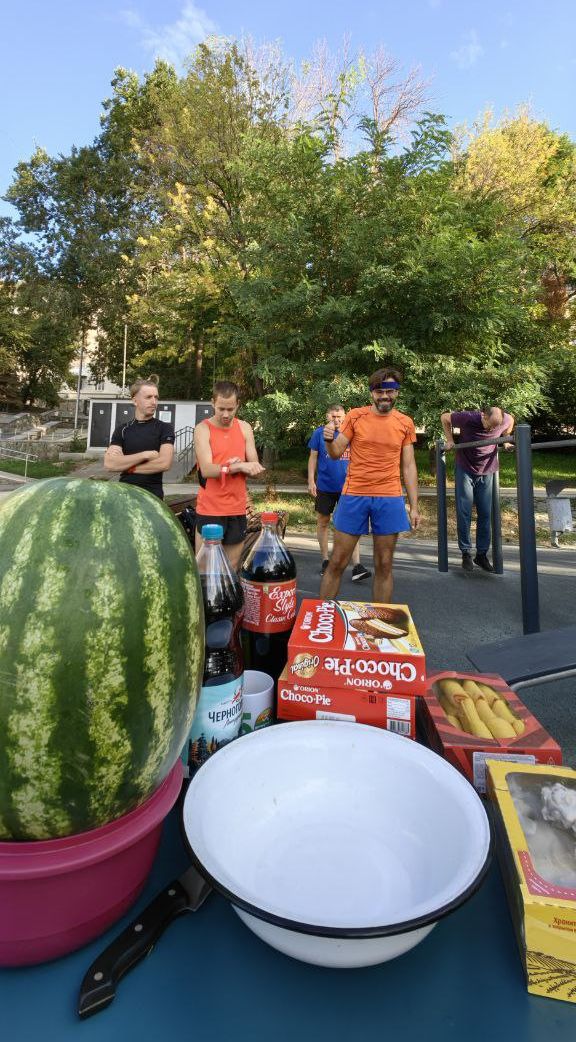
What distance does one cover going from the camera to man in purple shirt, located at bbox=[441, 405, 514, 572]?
579 cm

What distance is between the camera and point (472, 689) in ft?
4.02

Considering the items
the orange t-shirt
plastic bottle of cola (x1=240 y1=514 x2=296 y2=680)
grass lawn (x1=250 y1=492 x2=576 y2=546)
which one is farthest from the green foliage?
plastic bottle of cola (x1=240 y1=514 x2=296 y2=680)

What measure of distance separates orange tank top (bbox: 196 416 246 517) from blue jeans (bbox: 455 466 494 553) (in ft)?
11.5

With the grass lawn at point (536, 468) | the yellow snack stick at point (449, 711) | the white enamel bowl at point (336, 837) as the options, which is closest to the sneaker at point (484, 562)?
the yellow snack stick at point (449, 711)

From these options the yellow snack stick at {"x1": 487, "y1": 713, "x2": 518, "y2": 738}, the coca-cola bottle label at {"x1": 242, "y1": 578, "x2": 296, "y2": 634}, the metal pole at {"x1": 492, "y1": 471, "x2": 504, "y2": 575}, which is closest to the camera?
the yellow snack stick at {"x1": 487, "y1": 713, "x2": 518, "y2": 738}

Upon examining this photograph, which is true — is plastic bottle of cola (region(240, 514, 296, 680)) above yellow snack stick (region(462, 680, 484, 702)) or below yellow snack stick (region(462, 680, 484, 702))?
above

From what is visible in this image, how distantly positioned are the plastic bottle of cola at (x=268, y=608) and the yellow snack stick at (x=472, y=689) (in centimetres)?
46

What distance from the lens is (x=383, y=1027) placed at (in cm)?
55

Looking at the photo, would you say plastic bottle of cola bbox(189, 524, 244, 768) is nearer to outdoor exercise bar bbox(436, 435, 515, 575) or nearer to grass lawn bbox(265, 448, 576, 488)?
outdoor exercise bar bbox(436, 435, 515, 575)

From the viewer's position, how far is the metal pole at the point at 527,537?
3.51 metres

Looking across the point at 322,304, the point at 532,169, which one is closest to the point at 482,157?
the point at 532,169

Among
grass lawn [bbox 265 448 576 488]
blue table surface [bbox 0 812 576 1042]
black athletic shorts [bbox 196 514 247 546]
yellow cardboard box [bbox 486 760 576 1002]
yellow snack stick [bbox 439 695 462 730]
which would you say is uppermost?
grass lawn [bbox 265 448 576 488]

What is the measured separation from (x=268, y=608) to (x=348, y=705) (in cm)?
36

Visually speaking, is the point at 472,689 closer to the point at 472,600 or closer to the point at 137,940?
the point at 137,940
